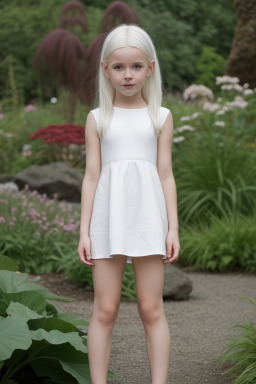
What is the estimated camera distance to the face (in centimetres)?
262

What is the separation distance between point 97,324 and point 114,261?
25 cm

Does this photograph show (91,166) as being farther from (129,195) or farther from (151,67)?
(151,67)

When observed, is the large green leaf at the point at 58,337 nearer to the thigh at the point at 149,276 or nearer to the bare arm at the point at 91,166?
the thigh at the point at 149,276

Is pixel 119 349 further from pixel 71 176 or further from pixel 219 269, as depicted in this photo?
pixel 71 176

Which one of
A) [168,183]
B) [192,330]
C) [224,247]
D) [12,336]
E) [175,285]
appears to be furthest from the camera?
[224,247]

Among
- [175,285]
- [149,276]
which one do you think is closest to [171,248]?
[149,276]

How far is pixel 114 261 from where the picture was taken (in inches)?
102

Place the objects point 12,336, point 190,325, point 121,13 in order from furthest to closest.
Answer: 1. point 121,13
2. point 190,325
3. point 12,336

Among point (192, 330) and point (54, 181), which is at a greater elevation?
point (192, 330)

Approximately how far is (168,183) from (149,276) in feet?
1.23

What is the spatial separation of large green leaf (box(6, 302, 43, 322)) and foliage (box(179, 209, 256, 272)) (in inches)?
152

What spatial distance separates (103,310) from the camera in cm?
261

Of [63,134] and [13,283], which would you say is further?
[63,134]

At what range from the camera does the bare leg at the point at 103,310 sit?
2.59 meters
